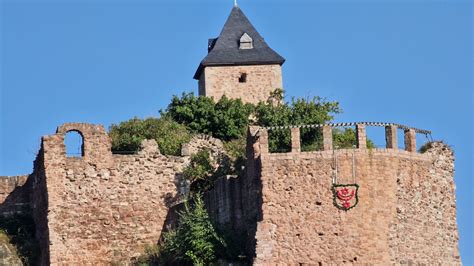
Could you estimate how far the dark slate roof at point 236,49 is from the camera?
226 ft

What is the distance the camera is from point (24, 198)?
2363 inches

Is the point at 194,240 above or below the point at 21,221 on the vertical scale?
below

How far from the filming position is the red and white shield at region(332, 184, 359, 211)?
5141cm

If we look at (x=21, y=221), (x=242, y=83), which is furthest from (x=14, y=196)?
(x=242, y=83)

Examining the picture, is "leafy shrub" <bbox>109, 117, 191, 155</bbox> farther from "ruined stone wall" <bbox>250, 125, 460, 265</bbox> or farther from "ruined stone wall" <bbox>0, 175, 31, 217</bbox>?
"ruined stone wall" <bbox>250, 125, 460, 265</bbox>

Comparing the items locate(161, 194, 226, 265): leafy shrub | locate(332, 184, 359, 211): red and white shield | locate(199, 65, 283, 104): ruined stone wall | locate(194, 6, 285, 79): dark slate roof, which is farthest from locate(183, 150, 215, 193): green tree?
locate(194, 6, 285, 79): dark slate roof

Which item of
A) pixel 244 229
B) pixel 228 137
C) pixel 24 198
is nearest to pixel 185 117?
pixel 228 137

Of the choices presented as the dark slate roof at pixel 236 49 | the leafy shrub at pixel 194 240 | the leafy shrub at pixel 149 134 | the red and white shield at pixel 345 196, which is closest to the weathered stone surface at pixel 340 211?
the red and white shield at pixel 345 196

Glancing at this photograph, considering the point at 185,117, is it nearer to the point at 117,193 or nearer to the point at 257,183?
the point at 117,193

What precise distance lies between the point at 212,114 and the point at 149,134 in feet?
11.3

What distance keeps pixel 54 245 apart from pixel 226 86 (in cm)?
1393

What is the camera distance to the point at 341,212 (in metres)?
51.4

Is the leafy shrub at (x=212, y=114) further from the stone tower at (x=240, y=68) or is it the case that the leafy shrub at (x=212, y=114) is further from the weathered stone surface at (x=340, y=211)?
the weathered stone surface at (x=340, y=211)

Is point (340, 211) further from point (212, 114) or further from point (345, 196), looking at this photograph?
point (212, 114)
